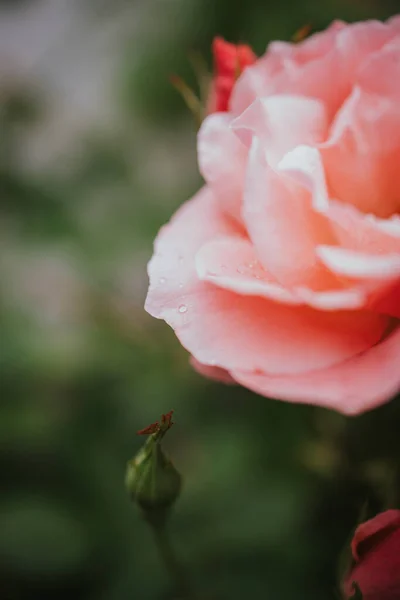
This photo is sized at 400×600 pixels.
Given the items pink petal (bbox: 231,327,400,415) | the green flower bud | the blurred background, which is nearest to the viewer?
pink petal (bbox: 231,327,400,415)

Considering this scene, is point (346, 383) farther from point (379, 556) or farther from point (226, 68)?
point (226, 68)

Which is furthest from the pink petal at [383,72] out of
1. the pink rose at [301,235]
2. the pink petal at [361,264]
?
the pink petal at [361,264]

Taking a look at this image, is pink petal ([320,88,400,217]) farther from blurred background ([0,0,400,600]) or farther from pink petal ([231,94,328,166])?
blurred background ([0,0,400,600])

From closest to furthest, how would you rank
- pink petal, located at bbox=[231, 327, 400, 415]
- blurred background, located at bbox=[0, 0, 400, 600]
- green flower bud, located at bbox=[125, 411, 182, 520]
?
pink petal, located at bbox=[231, 327, 400, 415] → green flower bud, located at bbox=[125, 411, 182, 520] → blurred background, located at bbox=[0, 0, 400, 600]

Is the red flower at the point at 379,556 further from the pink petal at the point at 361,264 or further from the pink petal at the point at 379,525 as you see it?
the pink petal at the point at 361,264

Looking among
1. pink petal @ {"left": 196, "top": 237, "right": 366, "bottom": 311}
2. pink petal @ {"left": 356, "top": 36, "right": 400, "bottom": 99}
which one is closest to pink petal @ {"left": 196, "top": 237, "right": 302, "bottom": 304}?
pink petal @ {"left": 196, "top": 237, "right": 366, "bottom": 311}

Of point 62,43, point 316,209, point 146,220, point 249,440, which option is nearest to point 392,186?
point 316,209

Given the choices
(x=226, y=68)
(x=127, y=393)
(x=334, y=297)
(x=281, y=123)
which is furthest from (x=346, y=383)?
(x=127, y=393)
